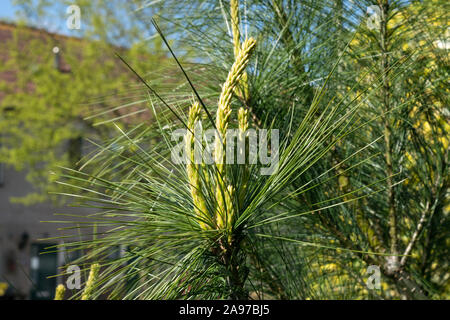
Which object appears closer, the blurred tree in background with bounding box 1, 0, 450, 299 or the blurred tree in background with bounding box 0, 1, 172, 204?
the blurred tree in background with bounding box 1, 0, 450, 299

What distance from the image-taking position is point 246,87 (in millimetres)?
997

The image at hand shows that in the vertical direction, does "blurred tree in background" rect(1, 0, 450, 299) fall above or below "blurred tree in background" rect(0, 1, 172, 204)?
below

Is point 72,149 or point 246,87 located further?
point 72,149

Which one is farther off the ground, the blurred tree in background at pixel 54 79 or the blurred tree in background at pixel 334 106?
the blurred tree in background at pixel 54 79

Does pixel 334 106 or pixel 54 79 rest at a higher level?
pixel 54 79

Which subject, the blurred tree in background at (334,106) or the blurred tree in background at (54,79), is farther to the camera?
the blurred tree in background at (54,79)

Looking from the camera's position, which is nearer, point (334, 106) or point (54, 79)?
point (334, 106)

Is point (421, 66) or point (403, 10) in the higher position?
point (403, 10)

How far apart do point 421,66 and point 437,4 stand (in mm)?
130

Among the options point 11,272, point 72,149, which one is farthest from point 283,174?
point 11,272
